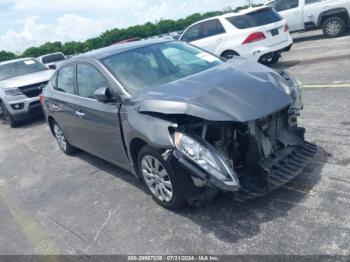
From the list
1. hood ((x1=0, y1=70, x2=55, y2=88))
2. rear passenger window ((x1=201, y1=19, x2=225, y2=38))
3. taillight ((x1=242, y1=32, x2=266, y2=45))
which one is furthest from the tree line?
hood ((x1=0, y1=70, x2=55, y2=88))

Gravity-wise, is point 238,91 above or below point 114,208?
above

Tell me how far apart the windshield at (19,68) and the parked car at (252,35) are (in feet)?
17.3

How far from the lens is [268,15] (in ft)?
34.4

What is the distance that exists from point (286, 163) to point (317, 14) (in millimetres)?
11808

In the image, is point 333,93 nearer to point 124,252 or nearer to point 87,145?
point 87,145

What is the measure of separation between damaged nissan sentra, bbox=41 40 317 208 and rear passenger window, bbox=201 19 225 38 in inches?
246

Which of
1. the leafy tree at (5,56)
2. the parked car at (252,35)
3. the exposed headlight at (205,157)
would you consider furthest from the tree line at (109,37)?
the exposed headlight at (205,157)

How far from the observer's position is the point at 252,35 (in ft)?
33.7

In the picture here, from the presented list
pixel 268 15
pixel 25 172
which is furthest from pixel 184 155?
pixel 268 15

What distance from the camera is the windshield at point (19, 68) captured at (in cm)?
1120

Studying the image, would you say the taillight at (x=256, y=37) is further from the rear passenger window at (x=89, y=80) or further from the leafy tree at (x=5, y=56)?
the leafy tree at (x=5, y=56)

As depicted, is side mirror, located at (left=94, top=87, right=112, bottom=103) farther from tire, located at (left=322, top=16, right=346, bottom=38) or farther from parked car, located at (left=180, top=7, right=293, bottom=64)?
tire, located at (left=322, top=16, right=346, bottom=38)

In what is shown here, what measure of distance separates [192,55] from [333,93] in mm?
3237

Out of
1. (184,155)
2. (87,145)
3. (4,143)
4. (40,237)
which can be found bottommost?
(4,143)
